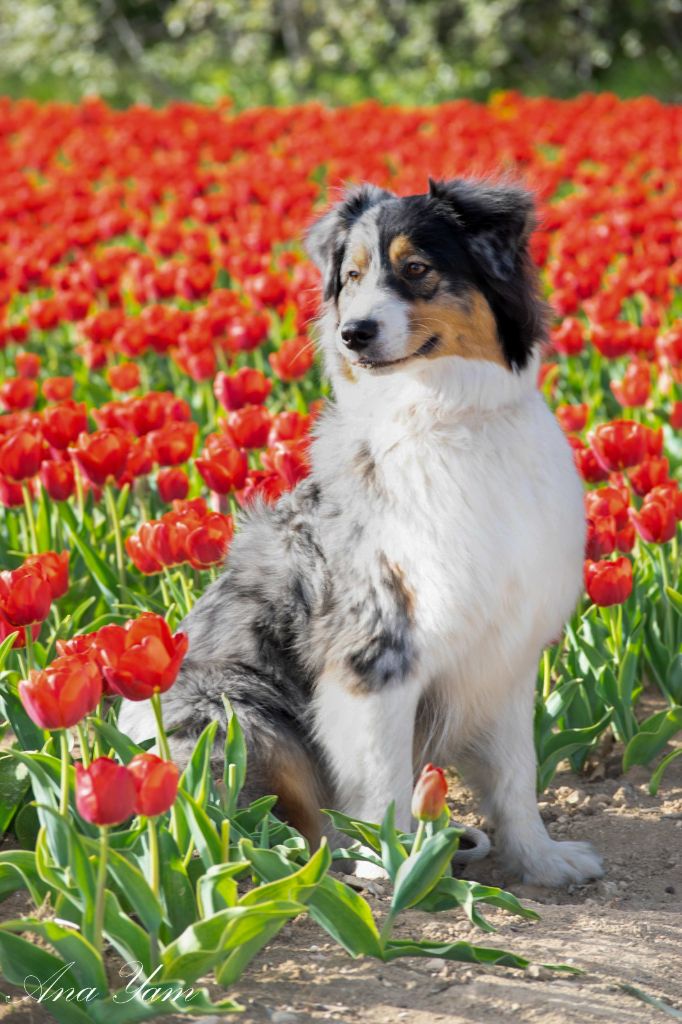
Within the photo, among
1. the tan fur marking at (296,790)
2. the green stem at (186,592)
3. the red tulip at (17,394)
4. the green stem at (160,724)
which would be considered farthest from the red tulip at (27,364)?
the green stem at (160,724)

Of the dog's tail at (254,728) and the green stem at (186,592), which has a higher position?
the green stem at (186,592)

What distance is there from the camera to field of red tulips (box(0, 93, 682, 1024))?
109 inches

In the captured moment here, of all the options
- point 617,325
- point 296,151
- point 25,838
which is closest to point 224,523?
point 25,838

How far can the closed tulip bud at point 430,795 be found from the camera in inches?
111

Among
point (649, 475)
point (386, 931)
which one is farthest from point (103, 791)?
point (649, 475)

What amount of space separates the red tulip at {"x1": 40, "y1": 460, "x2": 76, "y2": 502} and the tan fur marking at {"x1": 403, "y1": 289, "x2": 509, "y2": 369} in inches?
63.8

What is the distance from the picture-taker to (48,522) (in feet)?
17.2

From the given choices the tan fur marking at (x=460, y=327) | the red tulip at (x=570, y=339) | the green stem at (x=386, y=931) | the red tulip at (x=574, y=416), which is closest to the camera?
the green stem at (x=386, y=931)

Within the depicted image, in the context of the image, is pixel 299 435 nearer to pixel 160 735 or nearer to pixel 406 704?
pixel 406 704

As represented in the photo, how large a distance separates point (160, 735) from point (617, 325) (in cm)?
391

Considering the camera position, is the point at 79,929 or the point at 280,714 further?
the point at 280,714

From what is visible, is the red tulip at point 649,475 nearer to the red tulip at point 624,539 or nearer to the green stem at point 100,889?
the red tulip at point 624,539

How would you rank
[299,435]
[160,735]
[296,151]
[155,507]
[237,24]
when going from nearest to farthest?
1. [160,735]
2. [299,435]
3. [155,507]
4. [296,151]
5. [237,24]

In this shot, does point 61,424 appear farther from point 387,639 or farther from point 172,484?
point 387,639
